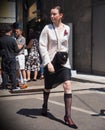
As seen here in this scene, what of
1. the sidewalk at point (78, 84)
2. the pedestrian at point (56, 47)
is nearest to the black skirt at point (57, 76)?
the pedestrian at point (56, 47)

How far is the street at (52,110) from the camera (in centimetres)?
629

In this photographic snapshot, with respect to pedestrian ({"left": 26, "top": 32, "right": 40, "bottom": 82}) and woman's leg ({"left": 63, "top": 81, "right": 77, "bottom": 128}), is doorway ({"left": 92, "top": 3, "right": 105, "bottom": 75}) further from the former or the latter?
woman's leg ({"left": 63, "top": 81, "right": 77, "bottom": 128})

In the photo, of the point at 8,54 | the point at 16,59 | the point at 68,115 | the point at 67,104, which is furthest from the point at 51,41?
the point at 16,59

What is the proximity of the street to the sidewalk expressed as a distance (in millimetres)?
156

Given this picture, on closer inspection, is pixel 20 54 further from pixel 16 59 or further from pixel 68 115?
pixel 68 115

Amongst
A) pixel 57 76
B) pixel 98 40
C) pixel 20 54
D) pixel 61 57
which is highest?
pixel 98 40

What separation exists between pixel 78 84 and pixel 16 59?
2.08 meters

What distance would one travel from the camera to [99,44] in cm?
1309

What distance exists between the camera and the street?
6287 millimetres

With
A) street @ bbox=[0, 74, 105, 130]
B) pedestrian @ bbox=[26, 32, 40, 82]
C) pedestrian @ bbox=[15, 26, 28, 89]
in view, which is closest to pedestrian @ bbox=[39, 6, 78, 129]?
street @ bbox=[0, 74, 105, 130]

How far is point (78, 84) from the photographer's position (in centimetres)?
1140

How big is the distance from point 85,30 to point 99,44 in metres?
1.00

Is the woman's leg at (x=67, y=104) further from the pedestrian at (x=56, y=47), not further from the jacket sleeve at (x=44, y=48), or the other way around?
the jacket sleeve at (x=44, y=48)

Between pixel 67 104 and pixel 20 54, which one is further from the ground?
pixel 20 54
